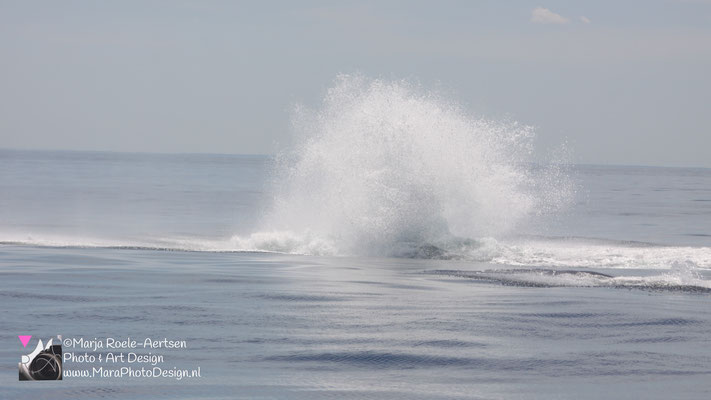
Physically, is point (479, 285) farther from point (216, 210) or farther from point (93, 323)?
point (216, 210)

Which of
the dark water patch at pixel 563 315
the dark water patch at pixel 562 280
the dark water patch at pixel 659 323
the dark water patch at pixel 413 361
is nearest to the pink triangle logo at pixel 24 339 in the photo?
the dark water patch at pixel 413 361

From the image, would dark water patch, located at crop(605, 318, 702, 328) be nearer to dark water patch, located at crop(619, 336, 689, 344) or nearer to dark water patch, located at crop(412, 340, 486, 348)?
dark water patch, located at crop(619, 336, 689, 344)

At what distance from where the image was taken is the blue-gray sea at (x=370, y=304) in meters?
9.88

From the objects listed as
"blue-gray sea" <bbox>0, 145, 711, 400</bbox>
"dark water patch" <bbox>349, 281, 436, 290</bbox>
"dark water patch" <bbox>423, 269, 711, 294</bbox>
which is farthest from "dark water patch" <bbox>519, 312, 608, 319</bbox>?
"dark water patch" <bbox>349, 281, 436, 290</bbox>

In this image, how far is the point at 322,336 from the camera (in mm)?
12305

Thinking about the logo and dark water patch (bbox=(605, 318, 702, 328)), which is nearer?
the logo

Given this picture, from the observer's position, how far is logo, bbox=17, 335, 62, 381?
32.1ft

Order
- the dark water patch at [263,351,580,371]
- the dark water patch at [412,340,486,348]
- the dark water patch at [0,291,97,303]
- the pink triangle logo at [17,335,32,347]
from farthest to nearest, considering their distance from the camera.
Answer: the dark water patch at [0,291,97,303] → the dark water patch at [412,340,486,348] → the pink triangle logo at [17,335,32,347] → the dark water patch at [263,351,580,371]

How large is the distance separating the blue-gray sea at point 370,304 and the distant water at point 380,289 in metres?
0.05

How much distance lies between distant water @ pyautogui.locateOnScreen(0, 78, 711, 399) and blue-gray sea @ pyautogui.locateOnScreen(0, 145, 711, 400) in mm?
53

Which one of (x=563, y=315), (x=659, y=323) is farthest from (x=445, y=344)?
(x=659, y=323)

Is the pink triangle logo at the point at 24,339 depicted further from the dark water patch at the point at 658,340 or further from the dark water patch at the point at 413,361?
the dark water patch at the point at 658,340

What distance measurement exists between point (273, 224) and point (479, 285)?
627 inches

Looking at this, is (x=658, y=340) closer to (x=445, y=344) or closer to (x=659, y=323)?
(x=659, y=323)
